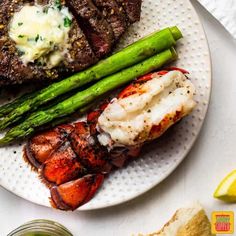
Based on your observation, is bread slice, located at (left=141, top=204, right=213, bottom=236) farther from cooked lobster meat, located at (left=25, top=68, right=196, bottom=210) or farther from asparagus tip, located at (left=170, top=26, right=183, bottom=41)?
asparagus tip, located at (left=170, top=26, right=183, bottom=41)

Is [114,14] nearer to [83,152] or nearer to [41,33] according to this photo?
[41,33]

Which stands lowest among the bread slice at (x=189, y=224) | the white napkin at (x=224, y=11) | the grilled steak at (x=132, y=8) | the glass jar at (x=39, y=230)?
the bread slice at (x=189, y=224)

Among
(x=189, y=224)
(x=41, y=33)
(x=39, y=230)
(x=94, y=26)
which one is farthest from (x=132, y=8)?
(x=39, y=230)

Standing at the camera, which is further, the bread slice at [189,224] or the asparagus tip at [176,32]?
the bread slice at [189,224]

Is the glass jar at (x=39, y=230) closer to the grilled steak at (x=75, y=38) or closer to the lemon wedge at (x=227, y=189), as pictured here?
the grilled steak at (x=75, y=38)

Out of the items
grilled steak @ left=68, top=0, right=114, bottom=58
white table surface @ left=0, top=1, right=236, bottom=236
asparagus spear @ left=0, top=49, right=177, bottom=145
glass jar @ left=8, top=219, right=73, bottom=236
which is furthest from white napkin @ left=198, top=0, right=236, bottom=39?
glass jar @ left=8, top=219, right=73, bottom=236

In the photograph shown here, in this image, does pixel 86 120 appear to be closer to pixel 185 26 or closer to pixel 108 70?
pixel 108 70

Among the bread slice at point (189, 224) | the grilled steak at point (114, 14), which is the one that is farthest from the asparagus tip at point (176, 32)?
the bread slice at point (189, 224)
